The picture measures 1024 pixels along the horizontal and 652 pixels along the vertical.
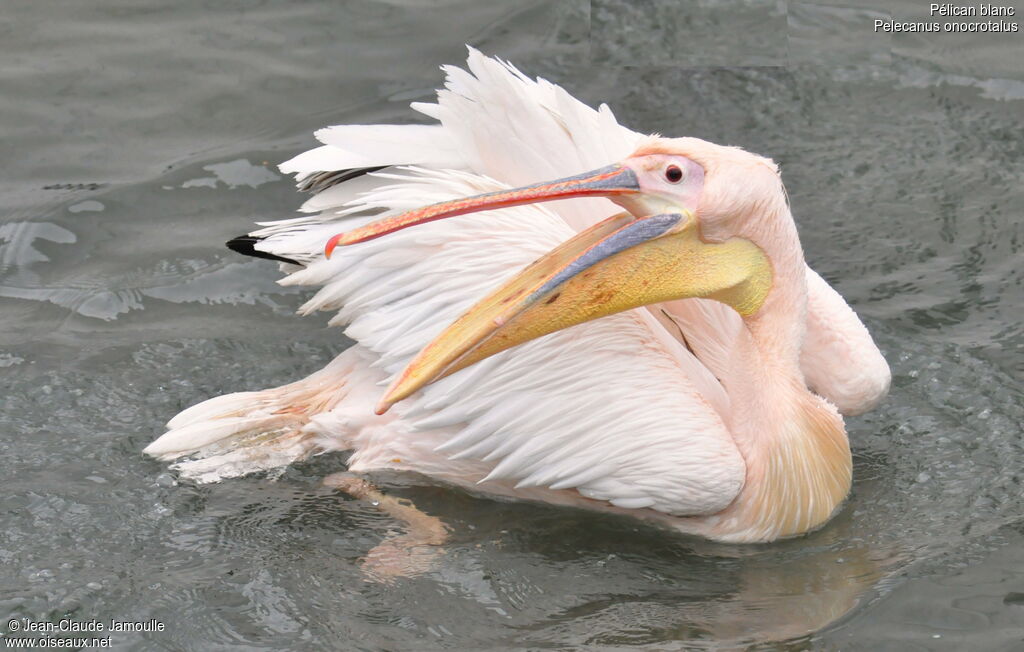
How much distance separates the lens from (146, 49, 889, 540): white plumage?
4.36 metres

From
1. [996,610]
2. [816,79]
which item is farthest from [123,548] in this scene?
[816,79]

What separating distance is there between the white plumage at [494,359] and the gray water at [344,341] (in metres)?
0.19

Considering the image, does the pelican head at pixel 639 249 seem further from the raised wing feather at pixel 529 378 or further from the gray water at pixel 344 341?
the gray water at pixel 344 341

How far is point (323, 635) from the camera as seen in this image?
4.10m

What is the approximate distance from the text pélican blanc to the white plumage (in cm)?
310

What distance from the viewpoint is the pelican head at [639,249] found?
4.05m

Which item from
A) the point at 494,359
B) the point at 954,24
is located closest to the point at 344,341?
the point at 494,359

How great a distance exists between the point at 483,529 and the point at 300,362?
120 centimetres

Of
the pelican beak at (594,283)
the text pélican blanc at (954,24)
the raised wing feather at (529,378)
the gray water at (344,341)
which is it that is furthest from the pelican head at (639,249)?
the text pélican blanc at (954,24)

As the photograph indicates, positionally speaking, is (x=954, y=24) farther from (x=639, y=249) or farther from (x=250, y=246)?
(x=250, y=246)

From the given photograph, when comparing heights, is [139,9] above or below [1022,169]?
above

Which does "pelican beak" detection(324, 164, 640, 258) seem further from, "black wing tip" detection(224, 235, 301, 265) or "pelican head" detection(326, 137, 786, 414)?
"black wing tip" detection(224, 235, 301, 265)

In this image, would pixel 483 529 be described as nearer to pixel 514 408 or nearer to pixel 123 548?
pixel 514 408

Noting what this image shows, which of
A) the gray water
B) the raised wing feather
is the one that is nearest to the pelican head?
the raised wing feather
